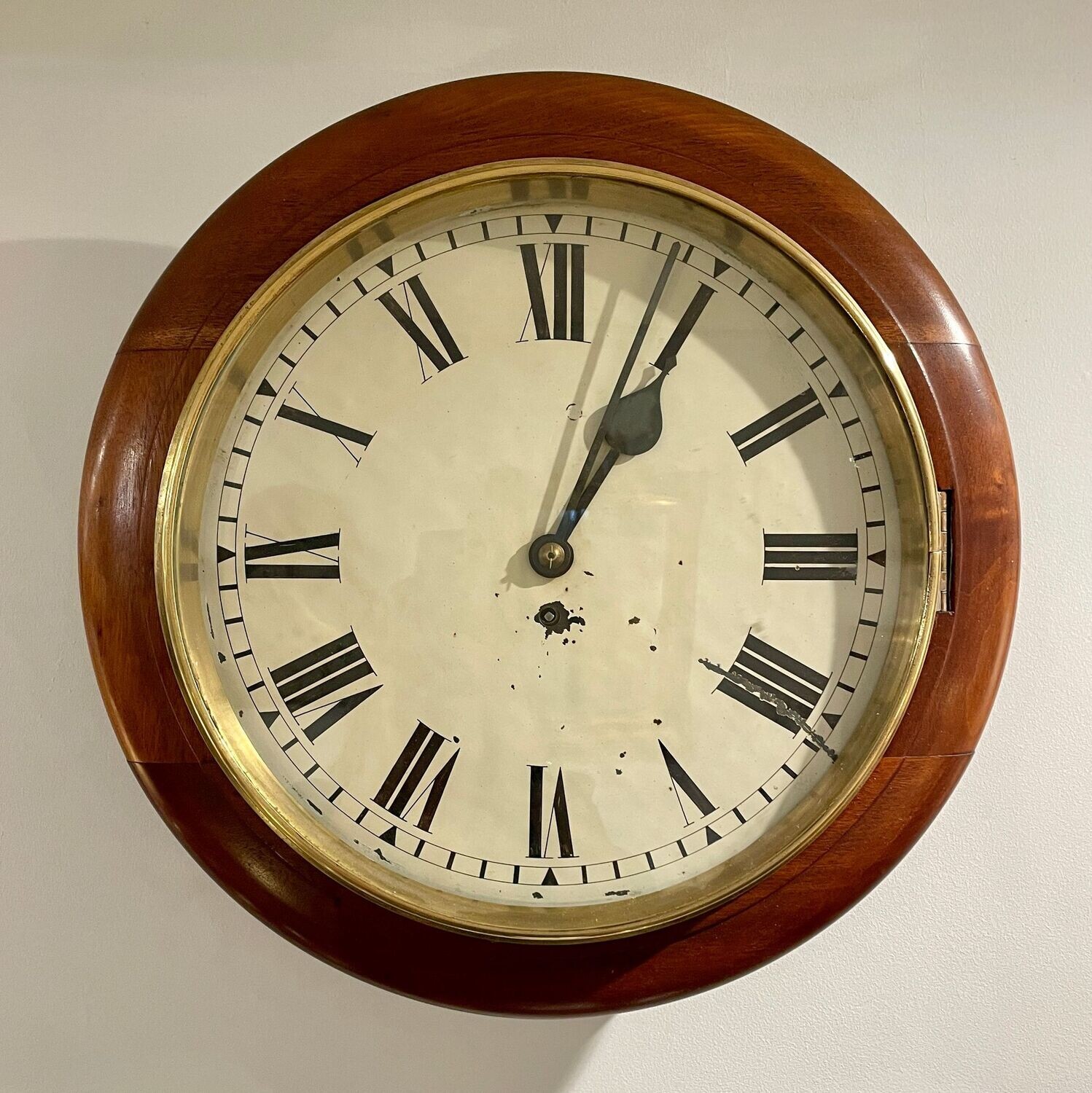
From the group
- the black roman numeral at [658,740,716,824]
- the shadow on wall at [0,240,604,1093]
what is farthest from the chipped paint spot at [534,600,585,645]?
the shadow on wall at [0,240,604,1093]

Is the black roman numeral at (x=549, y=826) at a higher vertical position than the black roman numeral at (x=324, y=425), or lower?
lower

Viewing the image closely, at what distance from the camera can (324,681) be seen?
1.90 ft

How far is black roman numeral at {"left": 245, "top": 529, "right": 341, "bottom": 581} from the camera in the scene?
1.91 feet

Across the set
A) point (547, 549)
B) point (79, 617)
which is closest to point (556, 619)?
point (547, 549)

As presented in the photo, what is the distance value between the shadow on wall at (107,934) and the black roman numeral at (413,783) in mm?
224

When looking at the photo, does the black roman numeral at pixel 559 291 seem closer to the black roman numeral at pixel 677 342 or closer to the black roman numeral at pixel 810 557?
the black roman numeral at pixel 677 342

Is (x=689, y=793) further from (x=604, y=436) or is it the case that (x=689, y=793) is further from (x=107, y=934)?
(x=107, y=934)

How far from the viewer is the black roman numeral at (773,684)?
1.88 feet

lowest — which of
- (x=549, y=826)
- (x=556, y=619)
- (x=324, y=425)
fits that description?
(x=549, y=826)

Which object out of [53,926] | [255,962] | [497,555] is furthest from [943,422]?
A: [53,926]

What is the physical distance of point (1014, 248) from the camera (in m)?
0.72

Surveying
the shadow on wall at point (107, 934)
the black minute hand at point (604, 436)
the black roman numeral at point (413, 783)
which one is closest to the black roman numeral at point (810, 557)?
the black minute hand at point (604, 436)

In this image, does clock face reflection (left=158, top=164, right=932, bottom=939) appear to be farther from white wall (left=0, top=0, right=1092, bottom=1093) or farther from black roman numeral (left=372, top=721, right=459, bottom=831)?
white wall (left=0, top=0, right=1092, bottom=1093)

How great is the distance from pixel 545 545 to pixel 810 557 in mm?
165
